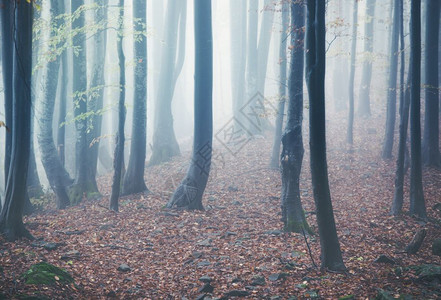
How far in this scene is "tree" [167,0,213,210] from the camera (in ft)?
35.5

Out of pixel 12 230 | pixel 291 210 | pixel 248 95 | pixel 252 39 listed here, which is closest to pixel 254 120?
pixel 248 95

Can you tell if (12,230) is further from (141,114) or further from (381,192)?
(381,192)

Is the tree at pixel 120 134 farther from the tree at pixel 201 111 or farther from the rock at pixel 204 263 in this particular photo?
the rock at pixel 204 263

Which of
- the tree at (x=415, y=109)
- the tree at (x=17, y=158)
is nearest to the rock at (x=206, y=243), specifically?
the tree at (x=17, y=158)

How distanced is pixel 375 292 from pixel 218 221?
5.17 metres

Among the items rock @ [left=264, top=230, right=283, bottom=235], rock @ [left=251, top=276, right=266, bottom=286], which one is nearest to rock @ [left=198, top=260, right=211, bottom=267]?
rock @ [left=251, top=276, right=266, bottom=286]

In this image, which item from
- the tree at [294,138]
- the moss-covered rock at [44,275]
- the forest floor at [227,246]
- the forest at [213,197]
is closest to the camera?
the moss-covered rock at [44,275]

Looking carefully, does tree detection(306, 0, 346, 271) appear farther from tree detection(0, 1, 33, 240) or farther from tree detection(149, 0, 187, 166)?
tree detection(149, 0, 187, 166)

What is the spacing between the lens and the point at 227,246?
8273 mm

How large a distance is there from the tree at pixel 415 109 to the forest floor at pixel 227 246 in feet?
1.72

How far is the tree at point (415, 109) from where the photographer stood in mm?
8990

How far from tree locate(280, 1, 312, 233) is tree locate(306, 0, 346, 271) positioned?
2270 millimetres

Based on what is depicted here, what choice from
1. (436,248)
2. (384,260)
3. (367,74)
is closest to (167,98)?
(367,74)

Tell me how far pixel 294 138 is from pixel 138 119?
6669 mm
